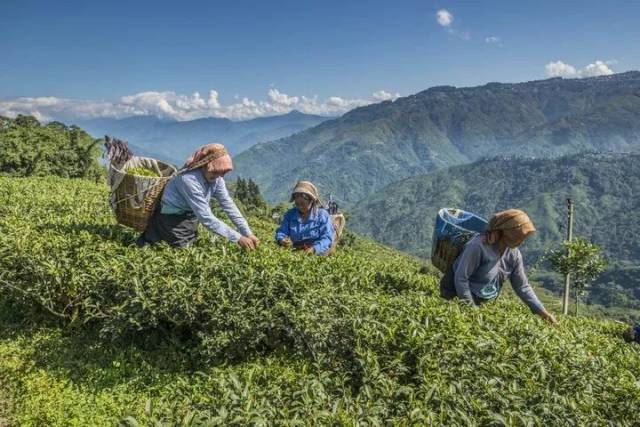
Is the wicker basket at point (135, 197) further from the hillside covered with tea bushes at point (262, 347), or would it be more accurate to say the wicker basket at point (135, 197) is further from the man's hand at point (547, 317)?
the man's hand at point (547, 317)

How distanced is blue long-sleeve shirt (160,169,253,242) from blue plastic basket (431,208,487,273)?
2.19 metres

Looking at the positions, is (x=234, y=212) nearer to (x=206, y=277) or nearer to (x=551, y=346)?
(x=206, y=277)

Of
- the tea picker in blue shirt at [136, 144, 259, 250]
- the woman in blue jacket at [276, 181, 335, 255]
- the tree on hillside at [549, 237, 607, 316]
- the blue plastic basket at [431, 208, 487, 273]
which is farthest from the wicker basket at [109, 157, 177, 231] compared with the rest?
the tree on hillside at [549, 237, 607, 316]

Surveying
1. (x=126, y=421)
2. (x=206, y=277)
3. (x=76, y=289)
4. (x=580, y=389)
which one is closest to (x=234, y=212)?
(x=206, y=277)

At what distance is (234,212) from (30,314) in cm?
282

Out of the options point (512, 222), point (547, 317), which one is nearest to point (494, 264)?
point (512, 222)

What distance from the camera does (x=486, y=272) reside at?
4988 mm

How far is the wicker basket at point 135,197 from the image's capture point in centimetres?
544

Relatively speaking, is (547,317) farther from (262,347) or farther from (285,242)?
(285,242)

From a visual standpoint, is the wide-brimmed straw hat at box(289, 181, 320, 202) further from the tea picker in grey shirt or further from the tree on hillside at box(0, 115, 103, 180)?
the tree on hillside at box(0, 115, 103, 180)

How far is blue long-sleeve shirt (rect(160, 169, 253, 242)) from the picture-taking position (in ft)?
17.4

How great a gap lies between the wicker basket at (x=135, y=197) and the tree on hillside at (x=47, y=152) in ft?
112

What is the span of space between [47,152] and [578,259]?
3891 cm

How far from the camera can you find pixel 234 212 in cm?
575
